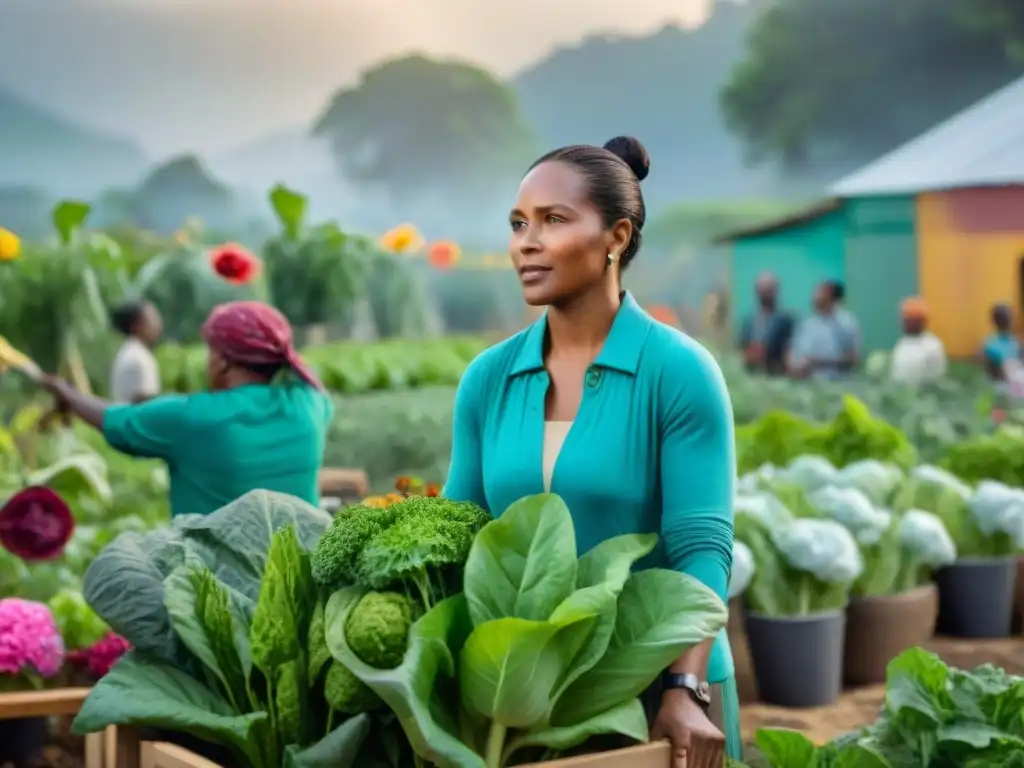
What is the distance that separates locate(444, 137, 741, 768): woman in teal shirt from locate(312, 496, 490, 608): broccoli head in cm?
21

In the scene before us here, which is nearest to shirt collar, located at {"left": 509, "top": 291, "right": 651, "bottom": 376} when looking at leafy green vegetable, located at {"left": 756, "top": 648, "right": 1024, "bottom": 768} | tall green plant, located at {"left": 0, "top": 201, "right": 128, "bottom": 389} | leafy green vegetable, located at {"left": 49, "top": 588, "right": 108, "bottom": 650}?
leafy green vegetable, located at {"left": 756, "top": 648, "right": 1024, "bottom": 768}

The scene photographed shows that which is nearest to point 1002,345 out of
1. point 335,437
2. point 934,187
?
point 934,187

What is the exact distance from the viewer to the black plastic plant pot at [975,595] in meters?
5.58

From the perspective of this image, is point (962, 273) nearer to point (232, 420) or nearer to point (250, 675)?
point (232, 420)

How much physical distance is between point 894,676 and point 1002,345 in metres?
8.48

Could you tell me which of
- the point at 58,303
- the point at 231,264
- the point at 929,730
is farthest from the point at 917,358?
the point at 929,730

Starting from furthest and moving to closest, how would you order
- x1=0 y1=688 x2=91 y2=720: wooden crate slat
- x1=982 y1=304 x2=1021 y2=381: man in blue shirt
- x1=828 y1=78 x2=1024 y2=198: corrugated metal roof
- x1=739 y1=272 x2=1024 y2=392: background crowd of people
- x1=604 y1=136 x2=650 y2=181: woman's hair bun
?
x1=828 y1=78 x2=1024 y2=198: corrugated metal roof
x1=982 y1=304 x2=1021 y2=381: man in blue shirt
x1=739 y1=272 x2=1024 y2=392: background crowd of people
x1=0 y1=688 x2=91 y2=720: wooden crate slat
x1=604 y1=136 x2=650 y2=181: woman's hair bun

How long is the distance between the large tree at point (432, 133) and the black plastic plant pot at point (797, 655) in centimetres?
1979

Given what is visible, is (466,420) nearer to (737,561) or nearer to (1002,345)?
(737,561)

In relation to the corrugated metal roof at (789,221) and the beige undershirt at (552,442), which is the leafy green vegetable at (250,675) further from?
the corrugated metal roof at (789,221)

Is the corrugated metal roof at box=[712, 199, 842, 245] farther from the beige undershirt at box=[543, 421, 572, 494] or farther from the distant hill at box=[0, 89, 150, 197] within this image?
the beige undershirt at box=[543, 421, 572, 494]

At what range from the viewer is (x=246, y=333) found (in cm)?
325

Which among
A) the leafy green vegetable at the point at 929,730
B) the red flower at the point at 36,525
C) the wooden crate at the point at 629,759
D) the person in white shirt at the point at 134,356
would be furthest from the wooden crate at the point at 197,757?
the person in white shirt at the point at 134,356

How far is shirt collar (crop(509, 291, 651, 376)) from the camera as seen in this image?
6.49 feet
